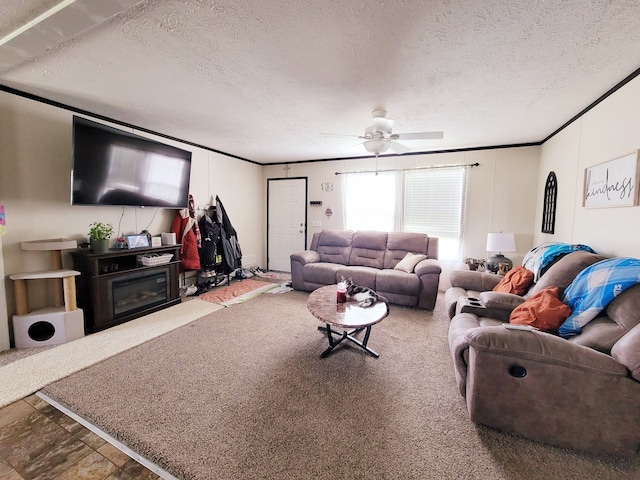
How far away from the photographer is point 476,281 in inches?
120

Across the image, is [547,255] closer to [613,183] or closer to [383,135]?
[613,183]

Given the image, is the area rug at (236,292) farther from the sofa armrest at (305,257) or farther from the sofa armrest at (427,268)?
the sofa armrest at (427,268)

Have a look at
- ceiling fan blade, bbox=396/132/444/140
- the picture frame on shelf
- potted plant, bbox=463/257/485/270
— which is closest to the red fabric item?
the picture frame on shelf

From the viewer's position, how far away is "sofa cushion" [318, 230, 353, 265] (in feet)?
15.4

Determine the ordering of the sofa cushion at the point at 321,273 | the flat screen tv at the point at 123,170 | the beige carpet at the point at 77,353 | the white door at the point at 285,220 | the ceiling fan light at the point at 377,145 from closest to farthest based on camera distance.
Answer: the beige carpet at the point at 77,353
the flat screen tv at the point at 123,170
the ceiling fan light at the point at 377,145
the sofa cushion at the point at 321,273
the white door at the point at 285,220

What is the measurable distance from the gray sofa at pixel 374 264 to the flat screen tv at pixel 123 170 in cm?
209

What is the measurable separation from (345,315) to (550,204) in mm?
3239

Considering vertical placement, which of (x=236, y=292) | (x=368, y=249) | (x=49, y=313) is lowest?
(x=236, y=292)

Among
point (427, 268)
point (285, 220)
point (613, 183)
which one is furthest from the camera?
point (285, 220)

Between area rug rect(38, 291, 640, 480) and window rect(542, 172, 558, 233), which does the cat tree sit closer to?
area rug rect(38, 291, 640, 480)

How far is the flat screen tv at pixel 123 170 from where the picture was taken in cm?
267

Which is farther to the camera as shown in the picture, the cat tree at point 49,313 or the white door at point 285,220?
the white door at point 285,220

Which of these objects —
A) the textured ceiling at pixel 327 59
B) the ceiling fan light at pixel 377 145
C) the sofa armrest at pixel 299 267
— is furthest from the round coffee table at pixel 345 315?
the textured ceiling at pixel 327 59

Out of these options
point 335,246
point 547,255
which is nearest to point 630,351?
point 547,255
